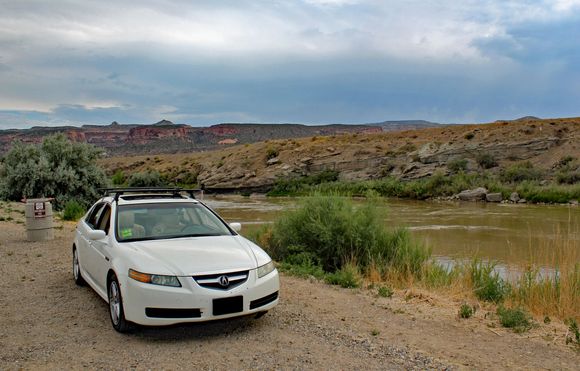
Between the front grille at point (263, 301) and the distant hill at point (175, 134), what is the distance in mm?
96605

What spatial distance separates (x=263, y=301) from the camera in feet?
19.3

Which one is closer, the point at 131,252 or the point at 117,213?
the point at 131,252

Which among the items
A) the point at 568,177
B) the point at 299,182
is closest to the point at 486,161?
the point at 568,177

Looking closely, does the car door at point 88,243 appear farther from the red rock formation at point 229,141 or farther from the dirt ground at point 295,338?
the red rock formation at point 229,141

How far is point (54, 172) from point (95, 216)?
19921mm

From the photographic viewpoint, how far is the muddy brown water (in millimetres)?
13688

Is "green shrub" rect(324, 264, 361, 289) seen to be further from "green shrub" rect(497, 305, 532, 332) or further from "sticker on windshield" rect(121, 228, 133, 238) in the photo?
"sticker on windshield" rect(121, 228, 133, 238)

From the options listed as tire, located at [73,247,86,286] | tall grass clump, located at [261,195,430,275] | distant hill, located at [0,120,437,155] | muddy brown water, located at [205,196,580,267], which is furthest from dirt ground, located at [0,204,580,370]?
distant hill, located at [0,120,437,155]

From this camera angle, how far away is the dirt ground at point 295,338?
5168 mm

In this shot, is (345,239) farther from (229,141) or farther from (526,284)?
(229,141)

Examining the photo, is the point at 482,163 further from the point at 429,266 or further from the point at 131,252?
the point at 131,252

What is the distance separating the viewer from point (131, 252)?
5.98m

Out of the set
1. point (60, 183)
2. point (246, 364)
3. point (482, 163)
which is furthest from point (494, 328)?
point (482, 163)

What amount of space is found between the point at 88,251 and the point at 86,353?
2.38 metres
